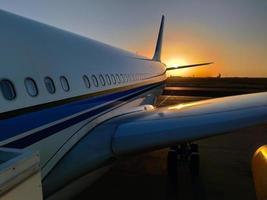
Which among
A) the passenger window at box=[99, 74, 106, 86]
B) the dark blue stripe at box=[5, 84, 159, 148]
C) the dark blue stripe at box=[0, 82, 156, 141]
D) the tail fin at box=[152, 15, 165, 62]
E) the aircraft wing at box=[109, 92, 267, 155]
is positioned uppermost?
the tail fin at box=[152, 15, 165, 62]

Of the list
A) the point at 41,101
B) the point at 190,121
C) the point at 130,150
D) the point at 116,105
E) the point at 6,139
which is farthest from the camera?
the point at 116,105

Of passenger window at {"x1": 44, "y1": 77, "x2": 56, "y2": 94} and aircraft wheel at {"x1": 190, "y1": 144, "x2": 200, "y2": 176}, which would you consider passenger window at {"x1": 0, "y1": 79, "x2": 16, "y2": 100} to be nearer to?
passenger window at {"x1": 44, "y1": 77, "x2": 56, "y2": 94}

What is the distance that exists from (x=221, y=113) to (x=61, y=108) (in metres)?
3.36

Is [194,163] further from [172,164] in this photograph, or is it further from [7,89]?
[7,89]

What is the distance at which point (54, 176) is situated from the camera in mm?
4258

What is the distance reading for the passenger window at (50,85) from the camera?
4.31m

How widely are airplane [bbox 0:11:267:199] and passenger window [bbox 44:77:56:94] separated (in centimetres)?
1

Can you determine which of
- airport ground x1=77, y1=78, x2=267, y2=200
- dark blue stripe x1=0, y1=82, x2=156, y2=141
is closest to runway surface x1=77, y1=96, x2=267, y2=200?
airport ground x1=77, y1=78, x2=267, y2=200

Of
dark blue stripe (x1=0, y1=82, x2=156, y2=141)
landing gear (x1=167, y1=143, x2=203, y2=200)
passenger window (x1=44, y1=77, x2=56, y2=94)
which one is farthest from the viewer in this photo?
landing gear (x1=167, y1=143, x2=203, y2=200)

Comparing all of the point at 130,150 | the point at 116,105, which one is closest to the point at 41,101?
the point at 130,150

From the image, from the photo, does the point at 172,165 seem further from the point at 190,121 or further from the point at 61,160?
the point at 61,160

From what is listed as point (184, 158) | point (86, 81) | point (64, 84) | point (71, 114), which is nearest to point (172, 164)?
point (184, 158)

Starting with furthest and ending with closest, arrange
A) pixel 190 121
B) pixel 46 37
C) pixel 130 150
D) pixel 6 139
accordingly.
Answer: pixel 190 121, pixel 130 150, pixel 46 37, pixel 6 139

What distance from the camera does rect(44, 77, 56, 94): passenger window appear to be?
14.1ft
